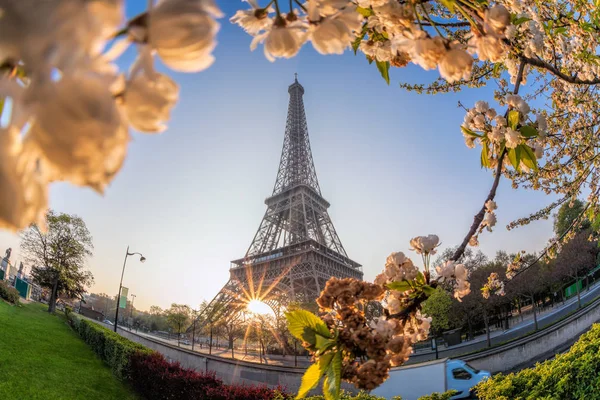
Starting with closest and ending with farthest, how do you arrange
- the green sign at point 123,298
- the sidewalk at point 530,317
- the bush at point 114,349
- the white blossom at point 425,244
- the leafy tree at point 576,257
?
the white blossom at point 425,244 → the bush at point 114,349 → the green sign at point 123,298 → the leafy tree at point 576,257 → the sidewalk at point 530,317

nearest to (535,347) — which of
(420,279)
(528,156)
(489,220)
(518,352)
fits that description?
(518,352)

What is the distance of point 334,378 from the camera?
0.96 meters

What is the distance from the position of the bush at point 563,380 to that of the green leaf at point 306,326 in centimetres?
512

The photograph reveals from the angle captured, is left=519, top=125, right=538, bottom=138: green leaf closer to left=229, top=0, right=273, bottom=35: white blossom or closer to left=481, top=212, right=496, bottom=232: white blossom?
left=481, top=212, right=496, bottom=232: white blossom

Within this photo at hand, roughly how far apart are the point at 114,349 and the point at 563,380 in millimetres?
12857

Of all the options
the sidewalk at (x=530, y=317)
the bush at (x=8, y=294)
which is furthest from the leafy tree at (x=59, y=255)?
the sidewalk at (x=530, y=317)

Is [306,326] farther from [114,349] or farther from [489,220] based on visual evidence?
[114,349]

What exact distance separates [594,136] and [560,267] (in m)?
29.6

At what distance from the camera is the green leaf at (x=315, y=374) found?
1007 mm

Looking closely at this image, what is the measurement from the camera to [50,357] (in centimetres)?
1133

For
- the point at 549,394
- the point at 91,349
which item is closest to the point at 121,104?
the point at 549,394

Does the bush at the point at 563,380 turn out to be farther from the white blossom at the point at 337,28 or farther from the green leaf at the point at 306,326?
the white blossom at the point at 337,28

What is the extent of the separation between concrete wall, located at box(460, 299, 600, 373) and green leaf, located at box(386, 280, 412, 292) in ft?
66.6

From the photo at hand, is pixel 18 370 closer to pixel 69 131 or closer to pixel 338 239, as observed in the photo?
pixel 69 131
